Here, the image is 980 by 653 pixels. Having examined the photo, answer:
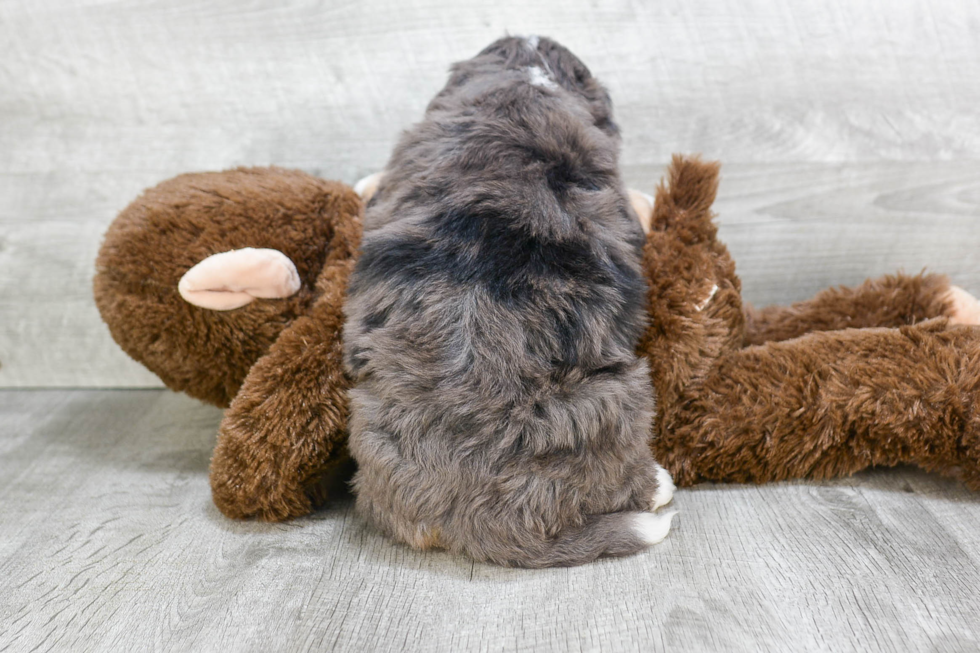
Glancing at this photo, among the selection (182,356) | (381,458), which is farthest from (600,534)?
(182,356)

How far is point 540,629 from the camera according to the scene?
0.69 meters

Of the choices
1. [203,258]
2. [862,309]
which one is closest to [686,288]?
[862,309]

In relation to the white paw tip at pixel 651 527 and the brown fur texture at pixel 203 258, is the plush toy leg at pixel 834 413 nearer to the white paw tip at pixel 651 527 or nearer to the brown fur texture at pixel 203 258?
the white paw tip at pixel 651 527

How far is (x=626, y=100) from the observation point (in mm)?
1250

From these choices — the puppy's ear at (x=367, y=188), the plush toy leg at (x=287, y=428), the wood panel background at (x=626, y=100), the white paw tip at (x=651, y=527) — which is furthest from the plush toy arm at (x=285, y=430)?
the wood panel background at (x=626, y=100)

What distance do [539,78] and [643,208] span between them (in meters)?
0.23

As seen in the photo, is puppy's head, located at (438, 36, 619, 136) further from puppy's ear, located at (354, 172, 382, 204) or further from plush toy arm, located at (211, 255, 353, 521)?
plush toy arm, located at (211, 255, 353, 521)

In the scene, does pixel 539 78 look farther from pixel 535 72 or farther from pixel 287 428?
pixel 287 428

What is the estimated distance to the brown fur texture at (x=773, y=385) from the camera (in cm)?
92

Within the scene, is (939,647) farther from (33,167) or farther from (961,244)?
(33,167)

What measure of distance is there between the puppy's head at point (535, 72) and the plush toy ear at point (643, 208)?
0.10 meters

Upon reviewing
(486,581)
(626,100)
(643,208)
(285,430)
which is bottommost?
(486,581)

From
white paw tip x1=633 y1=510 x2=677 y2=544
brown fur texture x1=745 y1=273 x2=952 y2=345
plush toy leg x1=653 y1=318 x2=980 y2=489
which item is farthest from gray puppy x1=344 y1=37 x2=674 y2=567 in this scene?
brown fur texture x1=745 y1=273 x2=952 y2=345

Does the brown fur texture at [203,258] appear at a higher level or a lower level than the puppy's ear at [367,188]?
lower
